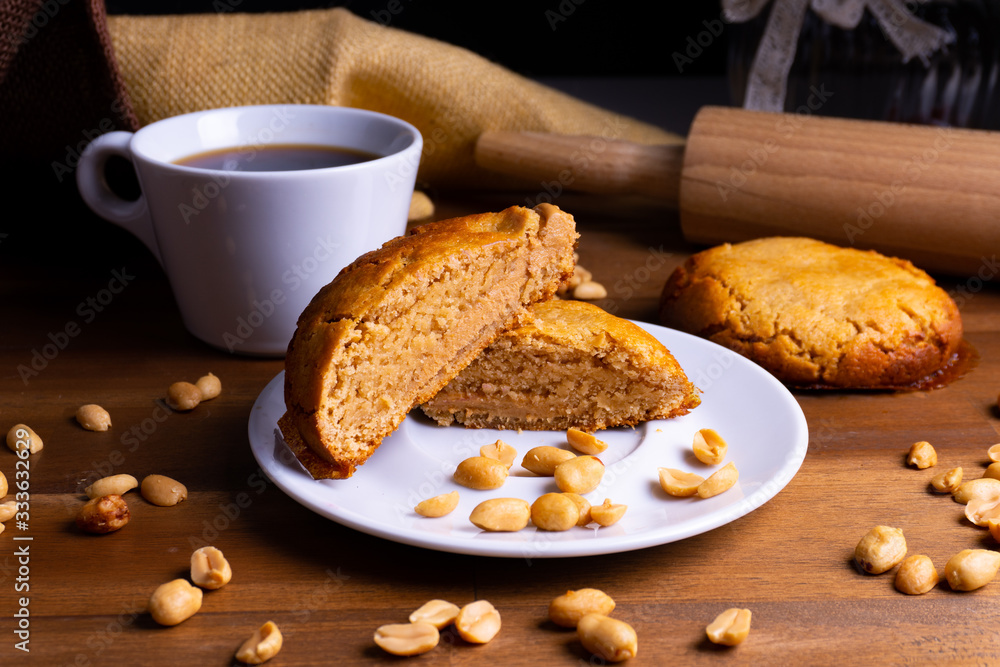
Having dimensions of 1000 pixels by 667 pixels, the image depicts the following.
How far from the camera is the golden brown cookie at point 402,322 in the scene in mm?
1460

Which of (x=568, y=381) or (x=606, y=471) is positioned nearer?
(x=606, y=471)

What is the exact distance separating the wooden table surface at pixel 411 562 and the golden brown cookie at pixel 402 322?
0.16 m

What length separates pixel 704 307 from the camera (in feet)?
6.54

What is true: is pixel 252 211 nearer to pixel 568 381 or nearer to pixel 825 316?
pixel 568 381

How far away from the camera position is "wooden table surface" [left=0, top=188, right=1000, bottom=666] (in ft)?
3.93

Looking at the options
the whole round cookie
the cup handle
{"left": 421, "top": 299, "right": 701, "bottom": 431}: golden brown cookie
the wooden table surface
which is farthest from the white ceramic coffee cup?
the whole round cookie

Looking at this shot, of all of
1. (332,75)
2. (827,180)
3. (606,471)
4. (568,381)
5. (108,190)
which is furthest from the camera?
(332,75)

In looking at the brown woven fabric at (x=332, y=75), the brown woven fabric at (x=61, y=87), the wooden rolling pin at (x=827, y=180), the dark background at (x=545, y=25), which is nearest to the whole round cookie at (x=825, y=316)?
the wooden rolling pin at (x=827, y=180)

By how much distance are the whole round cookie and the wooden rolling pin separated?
312 mm

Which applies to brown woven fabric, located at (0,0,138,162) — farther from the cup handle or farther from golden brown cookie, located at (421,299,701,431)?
golden brown cookie, located at (421,299,701,431)

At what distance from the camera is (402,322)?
60.2 inches

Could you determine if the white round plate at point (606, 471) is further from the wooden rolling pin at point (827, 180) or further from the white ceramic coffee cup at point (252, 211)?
the wooden rolling pin at point (827, 180)

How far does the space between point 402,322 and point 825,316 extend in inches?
34.9

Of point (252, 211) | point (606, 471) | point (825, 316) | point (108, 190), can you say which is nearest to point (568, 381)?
point (606, 471)
